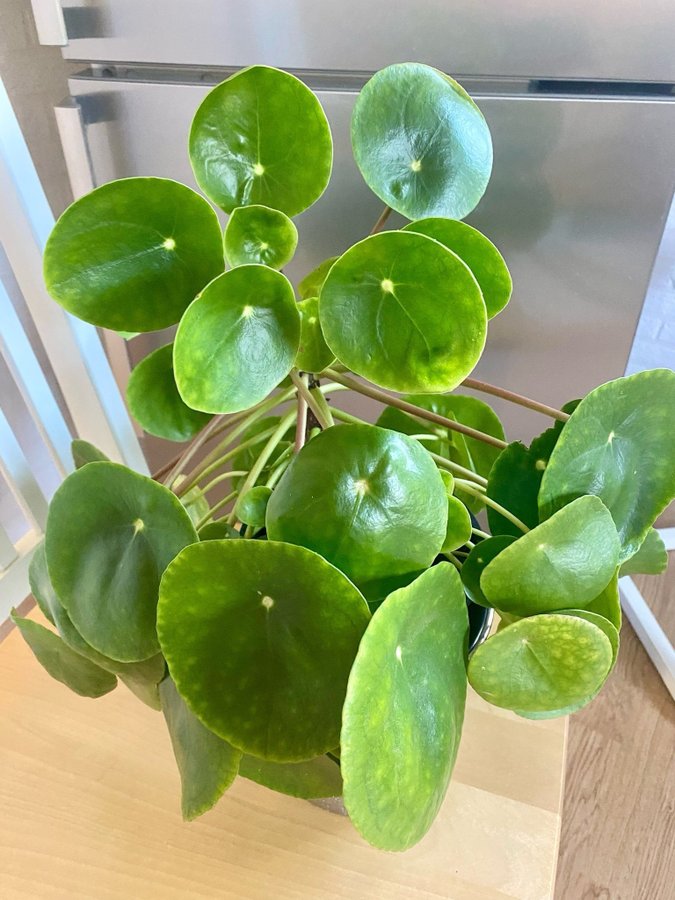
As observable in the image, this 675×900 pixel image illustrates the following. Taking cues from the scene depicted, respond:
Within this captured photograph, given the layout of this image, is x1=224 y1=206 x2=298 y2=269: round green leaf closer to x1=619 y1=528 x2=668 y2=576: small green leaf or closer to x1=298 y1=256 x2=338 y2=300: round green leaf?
x1=298 y1=256 x2=338 y2=300: round green leaf

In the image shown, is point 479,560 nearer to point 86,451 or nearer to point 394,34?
point 86,451

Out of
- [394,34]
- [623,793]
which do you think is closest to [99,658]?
[394,34]

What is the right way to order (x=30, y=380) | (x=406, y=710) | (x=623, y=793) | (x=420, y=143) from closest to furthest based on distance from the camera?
1. (x=406, y=710)
2. (x=420, y=143)
3. (x=30, y=380)
4. (x=623, y=793)

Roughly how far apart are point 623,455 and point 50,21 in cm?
80

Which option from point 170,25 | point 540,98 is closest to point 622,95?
point 540,98

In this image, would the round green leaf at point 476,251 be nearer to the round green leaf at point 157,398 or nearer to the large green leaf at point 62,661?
the round green leaf at point 157,398

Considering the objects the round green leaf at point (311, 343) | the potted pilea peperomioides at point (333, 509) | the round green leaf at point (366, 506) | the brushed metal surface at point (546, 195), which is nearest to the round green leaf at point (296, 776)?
the potted pilea peperomioides at point (333, 509)

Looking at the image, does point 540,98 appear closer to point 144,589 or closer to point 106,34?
point 106,34

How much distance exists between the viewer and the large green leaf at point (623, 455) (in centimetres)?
36

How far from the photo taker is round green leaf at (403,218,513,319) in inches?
15.3

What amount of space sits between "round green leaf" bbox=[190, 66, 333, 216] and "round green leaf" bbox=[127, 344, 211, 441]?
0.40 feet

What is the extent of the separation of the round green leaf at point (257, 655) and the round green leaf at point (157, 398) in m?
0.18

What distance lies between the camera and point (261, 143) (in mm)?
398

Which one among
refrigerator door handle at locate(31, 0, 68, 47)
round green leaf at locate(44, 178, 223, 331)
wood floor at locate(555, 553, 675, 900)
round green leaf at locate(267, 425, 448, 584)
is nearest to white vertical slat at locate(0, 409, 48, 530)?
round green leaf at locate(44, 178, 223, 331)
